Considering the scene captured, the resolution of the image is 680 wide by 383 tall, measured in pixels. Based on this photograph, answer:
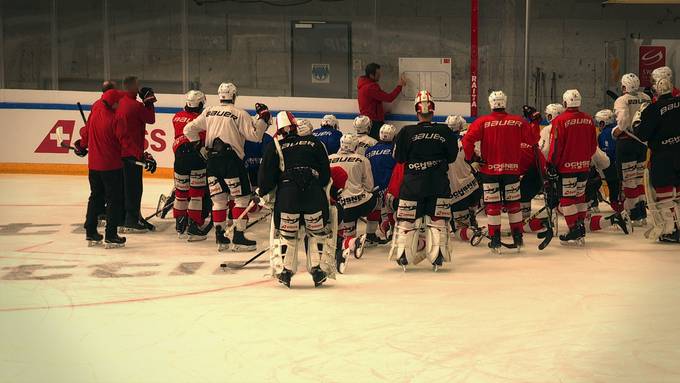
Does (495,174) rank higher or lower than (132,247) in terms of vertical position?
higher

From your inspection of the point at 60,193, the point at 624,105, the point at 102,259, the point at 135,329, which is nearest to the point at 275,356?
the point at 135,329

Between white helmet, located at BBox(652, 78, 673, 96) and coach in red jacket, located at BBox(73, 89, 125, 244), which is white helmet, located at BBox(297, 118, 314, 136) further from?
white helmet, located at BBox(652, 78, 673, 96)

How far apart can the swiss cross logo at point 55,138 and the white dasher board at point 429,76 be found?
4.75m

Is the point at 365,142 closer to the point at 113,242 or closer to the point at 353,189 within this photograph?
the point at 353,189

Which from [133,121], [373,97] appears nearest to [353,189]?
[133,121]

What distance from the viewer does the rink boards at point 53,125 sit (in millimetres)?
15477

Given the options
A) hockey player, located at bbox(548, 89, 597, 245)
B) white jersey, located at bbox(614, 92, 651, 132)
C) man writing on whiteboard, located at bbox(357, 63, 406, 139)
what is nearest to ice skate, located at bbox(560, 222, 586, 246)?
hockey player, located at bbox(548, 89, 597, 245)

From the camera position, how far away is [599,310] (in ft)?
25.5

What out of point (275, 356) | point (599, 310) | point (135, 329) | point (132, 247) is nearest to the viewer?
point (275, 356)

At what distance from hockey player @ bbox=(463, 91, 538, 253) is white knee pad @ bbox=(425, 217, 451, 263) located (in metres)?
0.98

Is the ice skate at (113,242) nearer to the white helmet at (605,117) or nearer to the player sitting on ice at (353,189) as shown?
the player sitting on ice at (353,189)

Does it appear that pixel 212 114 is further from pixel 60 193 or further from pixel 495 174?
pixel 60 193

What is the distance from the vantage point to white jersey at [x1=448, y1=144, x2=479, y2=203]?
34.6 feet

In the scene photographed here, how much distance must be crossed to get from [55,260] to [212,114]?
1.97 m
